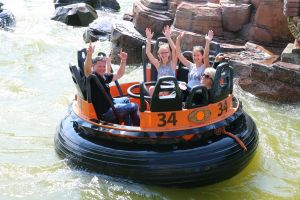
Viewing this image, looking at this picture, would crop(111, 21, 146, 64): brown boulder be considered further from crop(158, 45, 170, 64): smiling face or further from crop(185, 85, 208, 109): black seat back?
crop(185, 85, 208, 109): black seat back

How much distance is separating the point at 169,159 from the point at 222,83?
115cm

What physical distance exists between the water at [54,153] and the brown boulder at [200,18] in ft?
4.23

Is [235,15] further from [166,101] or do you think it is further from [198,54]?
[166,101]

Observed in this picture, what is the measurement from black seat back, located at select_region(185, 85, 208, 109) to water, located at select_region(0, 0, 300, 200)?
0.82m

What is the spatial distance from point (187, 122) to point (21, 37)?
8604 millimetres

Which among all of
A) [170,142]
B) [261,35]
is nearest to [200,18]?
[261,35]

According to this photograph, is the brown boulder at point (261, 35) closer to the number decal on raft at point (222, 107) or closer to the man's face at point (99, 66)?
the number decal on raft at point (222, 107)

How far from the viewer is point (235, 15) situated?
27.9 feet

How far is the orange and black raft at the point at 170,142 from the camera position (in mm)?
4246

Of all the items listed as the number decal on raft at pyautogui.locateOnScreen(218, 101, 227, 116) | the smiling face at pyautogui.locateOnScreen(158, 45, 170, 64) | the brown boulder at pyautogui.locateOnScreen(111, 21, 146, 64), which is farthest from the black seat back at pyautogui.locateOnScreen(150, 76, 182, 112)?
the brown boulder at pyautogui.locateOnScreen(111, 21, 146, 64)

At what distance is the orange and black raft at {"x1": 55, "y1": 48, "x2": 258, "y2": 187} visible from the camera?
4246 millimetres

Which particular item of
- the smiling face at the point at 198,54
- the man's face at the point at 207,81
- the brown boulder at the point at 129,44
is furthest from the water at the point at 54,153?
the smiling face at the point at 198,54

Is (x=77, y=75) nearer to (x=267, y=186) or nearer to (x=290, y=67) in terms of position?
(x=267, y=186)

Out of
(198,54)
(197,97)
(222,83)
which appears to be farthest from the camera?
(198,54)
